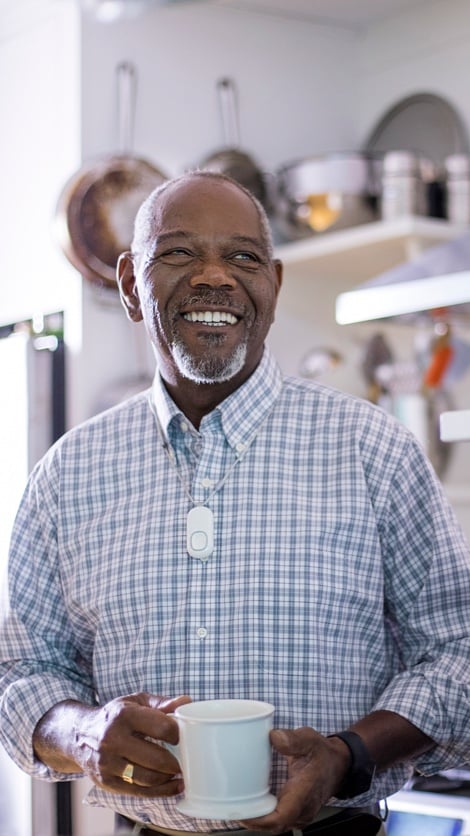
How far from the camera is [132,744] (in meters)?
1.02

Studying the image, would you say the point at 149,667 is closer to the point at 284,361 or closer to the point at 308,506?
the point at 308,506

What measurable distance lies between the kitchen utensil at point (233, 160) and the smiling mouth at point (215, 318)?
4.24 ft

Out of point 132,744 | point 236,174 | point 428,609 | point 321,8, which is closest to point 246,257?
point 428,609

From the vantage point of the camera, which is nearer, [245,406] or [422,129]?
[245,406]

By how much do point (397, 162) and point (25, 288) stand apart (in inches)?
33.9

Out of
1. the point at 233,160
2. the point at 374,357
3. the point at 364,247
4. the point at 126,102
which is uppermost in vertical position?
the point at 126,102

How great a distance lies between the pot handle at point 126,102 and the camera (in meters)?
2.52

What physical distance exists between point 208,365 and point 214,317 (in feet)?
0.17

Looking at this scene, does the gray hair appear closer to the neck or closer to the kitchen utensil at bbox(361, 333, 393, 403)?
the neck

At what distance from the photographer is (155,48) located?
2.60 m

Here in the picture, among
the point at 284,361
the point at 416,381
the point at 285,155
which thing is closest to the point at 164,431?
the point at 416,381

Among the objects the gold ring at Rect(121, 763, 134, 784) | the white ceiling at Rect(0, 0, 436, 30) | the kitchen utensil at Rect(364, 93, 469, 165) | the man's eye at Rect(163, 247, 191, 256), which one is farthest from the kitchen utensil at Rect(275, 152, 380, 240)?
the gold ring at Rect(121, 763, 134, 784)

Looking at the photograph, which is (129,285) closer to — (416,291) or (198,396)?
(198,396)

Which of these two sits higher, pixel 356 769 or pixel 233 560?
pixel 233 560
